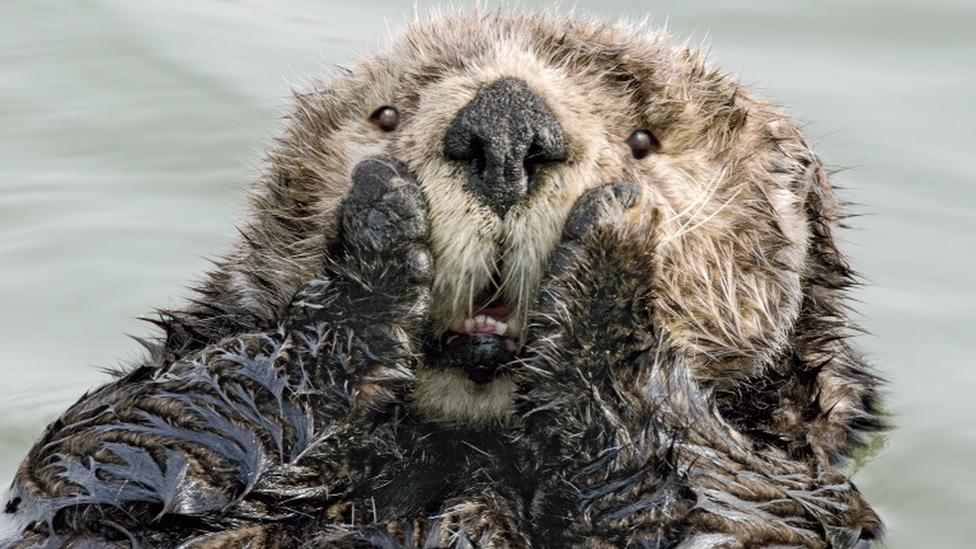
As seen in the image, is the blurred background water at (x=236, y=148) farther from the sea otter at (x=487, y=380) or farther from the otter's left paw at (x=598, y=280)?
the otter's left paw at (x=598, y=280)

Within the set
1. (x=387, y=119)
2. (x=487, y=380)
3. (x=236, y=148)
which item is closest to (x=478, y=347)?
(x=487, y=380)

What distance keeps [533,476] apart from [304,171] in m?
1.13

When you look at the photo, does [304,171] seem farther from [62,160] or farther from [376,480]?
[62,160]

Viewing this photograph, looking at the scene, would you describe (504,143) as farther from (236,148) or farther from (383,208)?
(236,148)

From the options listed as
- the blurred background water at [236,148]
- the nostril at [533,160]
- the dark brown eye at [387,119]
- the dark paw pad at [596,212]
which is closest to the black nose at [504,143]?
the nostril at [533,160]

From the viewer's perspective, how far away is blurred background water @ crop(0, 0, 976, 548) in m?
5.78

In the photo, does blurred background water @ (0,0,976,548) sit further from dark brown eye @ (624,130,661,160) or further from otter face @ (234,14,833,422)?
dark brown eye @ (624,130,661,160)

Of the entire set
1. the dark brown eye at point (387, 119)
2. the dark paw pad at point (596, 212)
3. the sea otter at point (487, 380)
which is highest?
the dark brown eye at point (387, 119)

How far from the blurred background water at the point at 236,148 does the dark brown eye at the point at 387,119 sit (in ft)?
5.04

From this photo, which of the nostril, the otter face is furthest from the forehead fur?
the nostril

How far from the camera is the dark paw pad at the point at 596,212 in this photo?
3.46 metres

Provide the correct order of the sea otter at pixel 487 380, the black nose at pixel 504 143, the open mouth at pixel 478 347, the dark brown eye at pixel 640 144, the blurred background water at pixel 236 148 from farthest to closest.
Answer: the blurred background water at pixel 236 148
the dark brown eye at pixel 640 144
the open mouth at pixel 478 347
the sea otter at pixel 487 380
the black nose at pixel 504 143

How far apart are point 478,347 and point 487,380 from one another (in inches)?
3.2

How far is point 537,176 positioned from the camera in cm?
343
